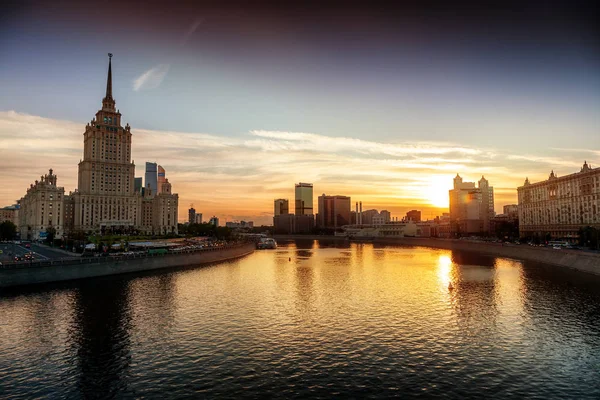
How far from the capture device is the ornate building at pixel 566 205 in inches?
5896

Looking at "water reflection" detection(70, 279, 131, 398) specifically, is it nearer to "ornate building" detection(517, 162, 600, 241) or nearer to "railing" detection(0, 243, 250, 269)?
"railing" detection(0, 243, 250, 269)

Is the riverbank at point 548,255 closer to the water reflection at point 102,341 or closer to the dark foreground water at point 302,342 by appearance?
the dark foreground water at point 302,342

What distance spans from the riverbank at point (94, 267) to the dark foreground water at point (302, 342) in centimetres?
619

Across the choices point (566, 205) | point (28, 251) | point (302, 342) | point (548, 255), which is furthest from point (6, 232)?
point (566, 205)

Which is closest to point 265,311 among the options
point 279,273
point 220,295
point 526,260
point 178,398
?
point 220,295

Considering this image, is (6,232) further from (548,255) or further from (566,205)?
(566,205)

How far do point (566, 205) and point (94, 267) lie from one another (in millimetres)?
186201

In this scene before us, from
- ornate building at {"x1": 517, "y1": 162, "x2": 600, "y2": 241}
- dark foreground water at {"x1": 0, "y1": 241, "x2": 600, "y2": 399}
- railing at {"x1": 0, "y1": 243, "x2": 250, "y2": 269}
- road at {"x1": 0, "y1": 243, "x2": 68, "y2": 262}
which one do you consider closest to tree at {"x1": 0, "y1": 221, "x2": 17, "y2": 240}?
road at {"x1": 0, "y1": 243, "x2": 68, "y2": 262}

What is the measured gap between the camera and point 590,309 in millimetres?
51469

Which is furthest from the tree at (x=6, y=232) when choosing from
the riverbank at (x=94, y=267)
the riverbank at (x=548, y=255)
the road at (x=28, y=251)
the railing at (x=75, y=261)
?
the riverbank at (x=548, y=255)

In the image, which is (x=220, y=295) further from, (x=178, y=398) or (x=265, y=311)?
(x=178, y=398)

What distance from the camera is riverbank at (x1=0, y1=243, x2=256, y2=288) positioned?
6781 centimetres

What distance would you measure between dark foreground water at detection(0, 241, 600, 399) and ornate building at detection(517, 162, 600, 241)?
10513 cm

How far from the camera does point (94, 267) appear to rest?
81188 millimetres
